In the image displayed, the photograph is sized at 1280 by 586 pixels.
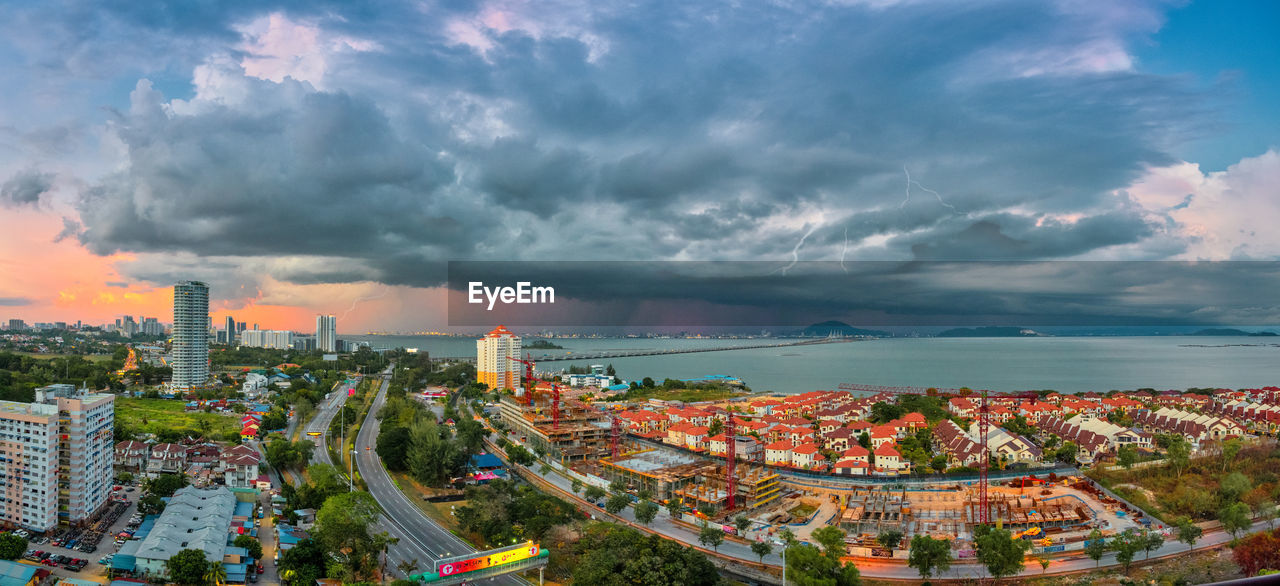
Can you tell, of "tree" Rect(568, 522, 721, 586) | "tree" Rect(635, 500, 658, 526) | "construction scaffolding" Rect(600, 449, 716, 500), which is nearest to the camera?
"tree" Rect(568, 522, 721, 586)

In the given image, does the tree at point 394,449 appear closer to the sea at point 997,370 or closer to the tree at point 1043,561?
the tree at point 1043,561

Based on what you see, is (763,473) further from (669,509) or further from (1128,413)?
(1128,413)

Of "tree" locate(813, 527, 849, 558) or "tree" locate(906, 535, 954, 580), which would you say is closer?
"tree" locate(813, 527, 849, 558)

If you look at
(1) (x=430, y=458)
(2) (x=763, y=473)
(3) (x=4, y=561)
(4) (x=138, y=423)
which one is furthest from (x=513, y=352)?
(3) (x=4, y=561)

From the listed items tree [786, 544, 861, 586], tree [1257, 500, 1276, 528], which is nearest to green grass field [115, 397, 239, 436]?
tree [786, 544, 861, 586]

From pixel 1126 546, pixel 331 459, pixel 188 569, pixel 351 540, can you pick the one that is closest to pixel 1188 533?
pixel 1126 546

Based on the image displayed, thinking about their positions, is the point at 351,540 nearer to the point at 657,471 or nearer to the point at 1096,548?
the point at 657,471

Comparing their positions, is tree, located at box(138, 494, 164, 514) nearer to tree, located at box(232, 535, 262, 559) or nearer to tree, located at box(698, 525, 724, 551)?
tree, located at box(232, 535, 262, 559)
